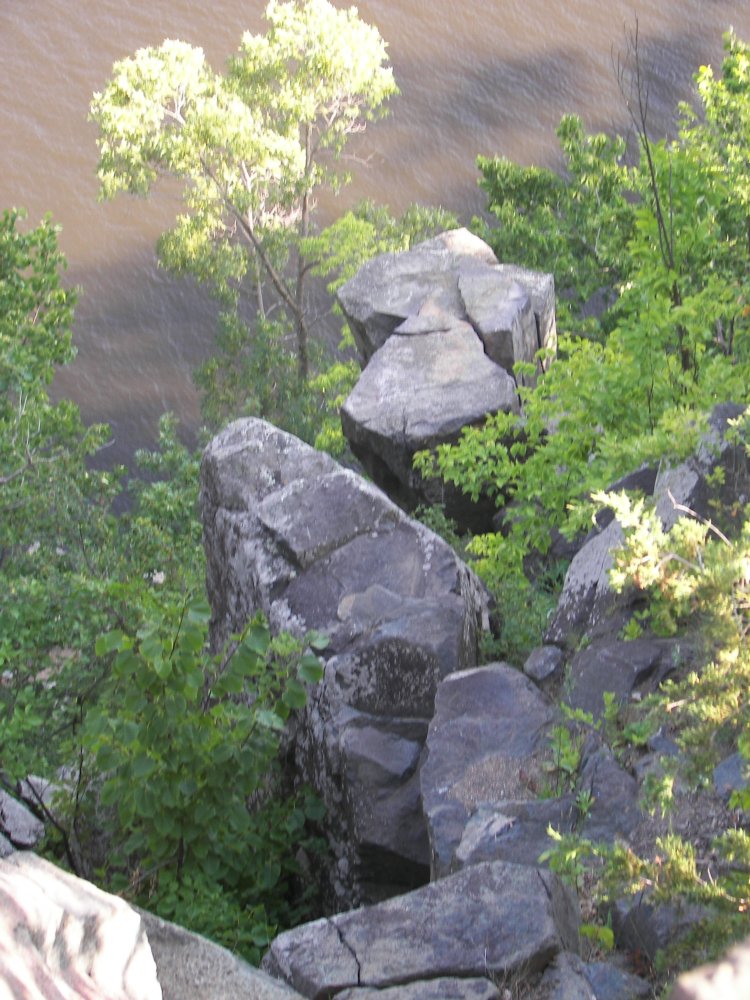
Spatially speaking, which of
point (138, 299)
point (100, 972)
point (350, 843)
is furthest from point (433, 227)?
point (100, 972)

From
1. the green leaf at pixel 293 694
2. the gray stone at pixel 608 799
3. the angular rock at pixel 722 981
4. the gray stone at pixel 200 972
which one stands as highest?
the angular rock at pixel 722 981

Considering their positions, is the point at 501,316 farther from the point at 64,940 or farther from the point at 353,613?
the point at 64,940

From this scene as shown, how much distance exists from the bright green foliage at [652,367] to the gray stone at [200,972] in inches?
111

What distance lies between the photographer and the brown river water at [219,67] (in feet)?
78.6

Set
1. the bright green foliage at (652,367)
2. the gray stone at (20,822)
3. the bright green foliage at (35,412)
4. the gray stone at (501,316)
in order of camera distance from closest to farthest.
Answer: the gray stone at (20,822)
the bright green foliage at (652,367)
the bright green foliage at (35,412)
the gray stone at (501,316)

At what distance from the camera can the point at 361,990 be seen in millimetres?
4609

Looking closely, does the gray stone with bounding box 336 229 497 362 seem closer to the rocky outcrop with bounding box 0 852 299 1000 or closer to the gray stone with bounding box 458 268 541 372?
the gray stone with bounding box 458 268 541 372

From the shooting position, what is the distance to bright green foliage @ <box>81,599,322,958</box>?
5488 millimetres

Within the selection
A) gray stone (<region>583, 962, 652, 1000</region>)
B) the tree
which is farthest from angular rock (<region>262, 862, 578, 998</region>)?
the tree

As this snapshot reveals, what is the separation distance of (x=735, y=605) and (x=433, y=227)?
1675 cm

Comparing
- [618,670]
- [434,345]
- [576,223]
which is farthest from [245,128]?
[618,670]

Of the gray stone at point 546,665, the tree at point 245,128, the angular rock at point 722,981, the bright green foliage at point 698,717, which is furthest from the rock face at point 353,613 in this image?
the tree at point 245,128

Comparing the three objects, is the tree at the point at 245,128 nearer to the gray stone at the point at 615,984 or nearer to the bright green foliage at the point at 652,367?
the bright green foliage at the point at 652,367

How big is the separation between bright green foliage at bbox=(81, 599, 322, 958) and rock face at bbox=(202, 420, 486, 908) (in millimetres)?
995
